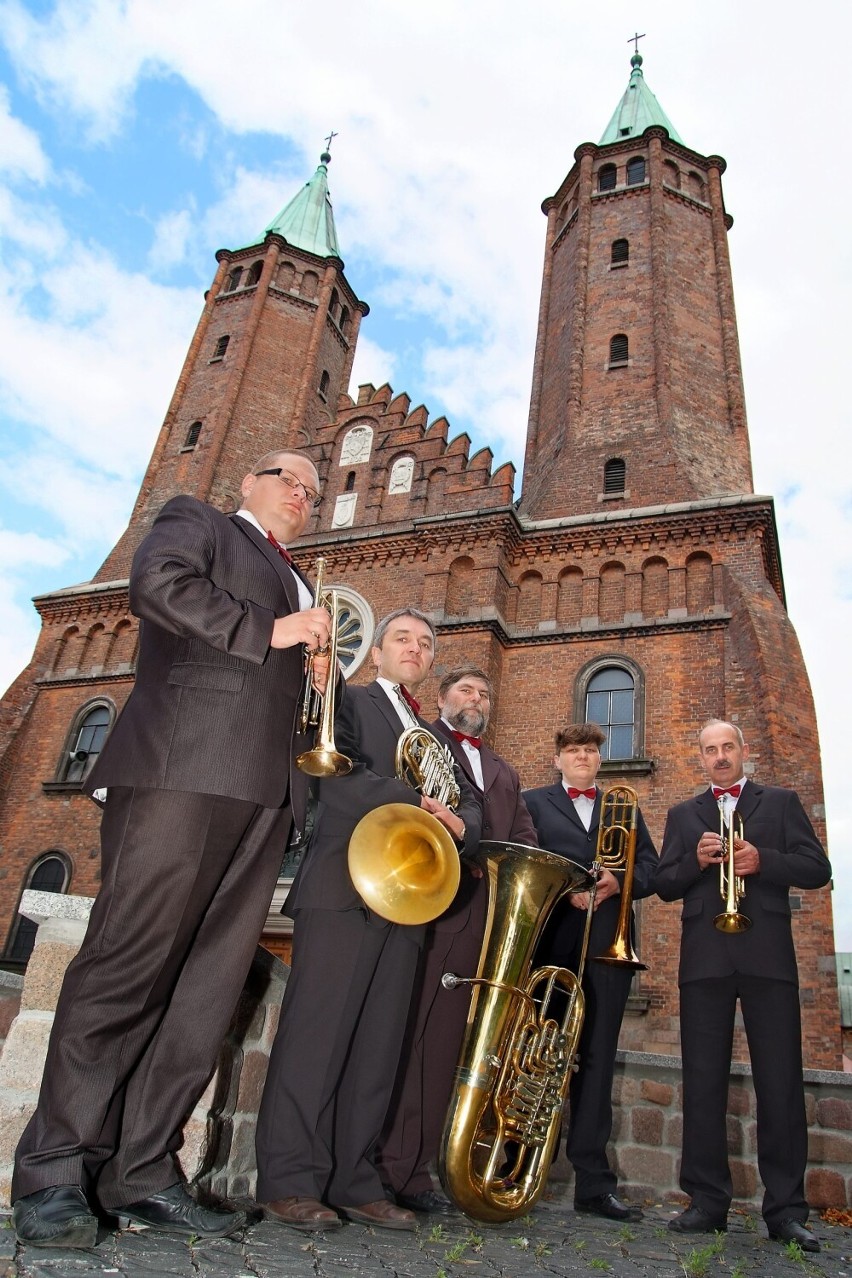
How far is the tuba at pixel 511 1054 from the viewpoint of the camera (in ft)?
11.3

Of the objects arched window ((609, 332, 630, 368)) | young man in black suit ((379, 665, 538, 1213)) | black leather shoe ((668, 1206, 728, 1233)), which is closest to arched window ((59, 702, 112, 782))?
arched window ((609, 332, 630, 368))

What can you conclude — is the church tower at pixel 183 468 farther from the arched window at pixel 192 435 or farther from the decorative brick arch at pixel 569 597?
the decorative brick arch at pixel 569 597

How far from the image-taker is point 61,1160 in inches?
96.5

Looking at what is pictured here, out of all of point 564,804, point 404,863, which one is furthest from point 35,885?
point 404,863

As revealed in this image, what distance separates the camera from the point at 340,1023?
3.35 meters

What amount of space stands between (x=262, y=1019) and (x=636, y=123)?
24.6 metres

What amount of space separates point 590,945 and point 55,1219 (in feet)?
10.6

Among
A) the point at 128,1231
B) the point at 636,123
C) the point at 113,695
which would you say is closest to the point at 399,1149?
the point at 128,1231

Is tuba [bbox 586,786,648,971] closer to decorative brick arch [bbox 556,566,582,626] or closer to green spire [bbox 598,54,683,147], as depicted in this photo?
decorative brick arch [bbox 556,566,582,626]

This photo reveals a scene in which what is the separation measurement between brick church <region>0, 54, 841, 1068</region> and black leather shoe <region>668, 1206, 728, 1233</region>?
265 inches

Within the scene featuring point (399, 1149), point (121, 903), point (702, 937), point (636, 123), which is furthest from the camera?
→ point (636, 123)

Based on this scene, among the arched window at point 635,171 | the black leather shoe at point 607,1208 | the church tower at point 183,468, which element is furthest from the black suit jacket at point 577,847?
the arched window at point 635,171

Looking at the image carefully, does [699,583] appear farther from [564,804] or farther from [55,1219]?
[55,1219]

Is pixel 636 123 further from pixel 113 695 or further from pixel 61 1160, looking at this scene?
pixel 61 1160
